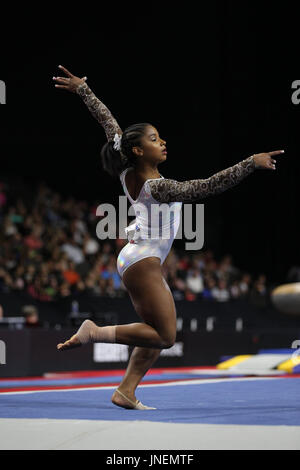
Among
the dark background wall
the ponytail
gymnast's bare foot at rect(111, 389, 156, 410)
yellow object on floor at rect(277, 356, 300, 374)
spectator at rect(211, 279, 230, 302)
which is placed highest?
the dark background wall

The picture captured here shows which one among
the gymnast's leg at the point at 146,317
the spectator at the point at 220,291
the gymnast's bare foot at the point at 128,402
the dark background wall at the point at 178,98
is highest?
the dark background wall at the point at 178,98

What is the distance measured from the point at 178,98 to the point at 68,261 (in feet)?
21.3

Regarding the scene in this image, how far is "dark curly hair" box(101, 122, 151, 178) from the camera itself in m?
4.91

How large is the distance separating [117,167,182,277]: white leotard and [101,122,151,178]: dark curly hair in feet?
0.83

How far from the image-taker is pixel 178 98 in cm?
1872

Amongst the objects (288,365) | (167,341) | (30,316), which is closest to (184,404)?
(167,341)

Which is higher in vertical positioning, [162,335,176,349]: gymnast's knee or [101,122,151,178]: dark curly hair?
[101,122,151,178]: dark curly hair

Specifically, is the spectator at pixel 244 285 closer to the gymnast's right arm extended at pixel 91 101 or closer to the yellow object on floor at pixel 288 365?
the yellow object on floor at pixel 288 365

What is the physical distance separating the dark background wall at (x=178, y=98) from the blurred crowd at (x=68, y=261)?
5.08 ft

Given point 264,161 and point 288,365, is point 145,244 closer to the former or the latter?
point 264,161

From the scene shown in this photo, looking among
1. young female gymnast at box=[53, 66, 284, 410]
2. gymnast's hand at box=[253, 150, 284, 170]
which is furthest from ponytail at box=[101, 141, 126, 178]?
gymnast's hand at box=[253, 150, 284, 170]

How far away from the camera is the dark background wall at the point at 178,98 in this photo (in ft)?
57.9

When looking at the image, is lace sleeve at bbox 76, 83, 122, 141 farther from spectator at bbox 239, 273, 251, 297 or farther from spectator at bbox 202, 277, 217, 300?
→ spectator at bbox 239, 273, 251, 297

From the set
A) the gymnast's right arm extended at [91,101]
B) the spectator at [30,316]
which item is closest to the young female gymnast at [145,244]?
the gymnast's right arm extended at [91,101]
